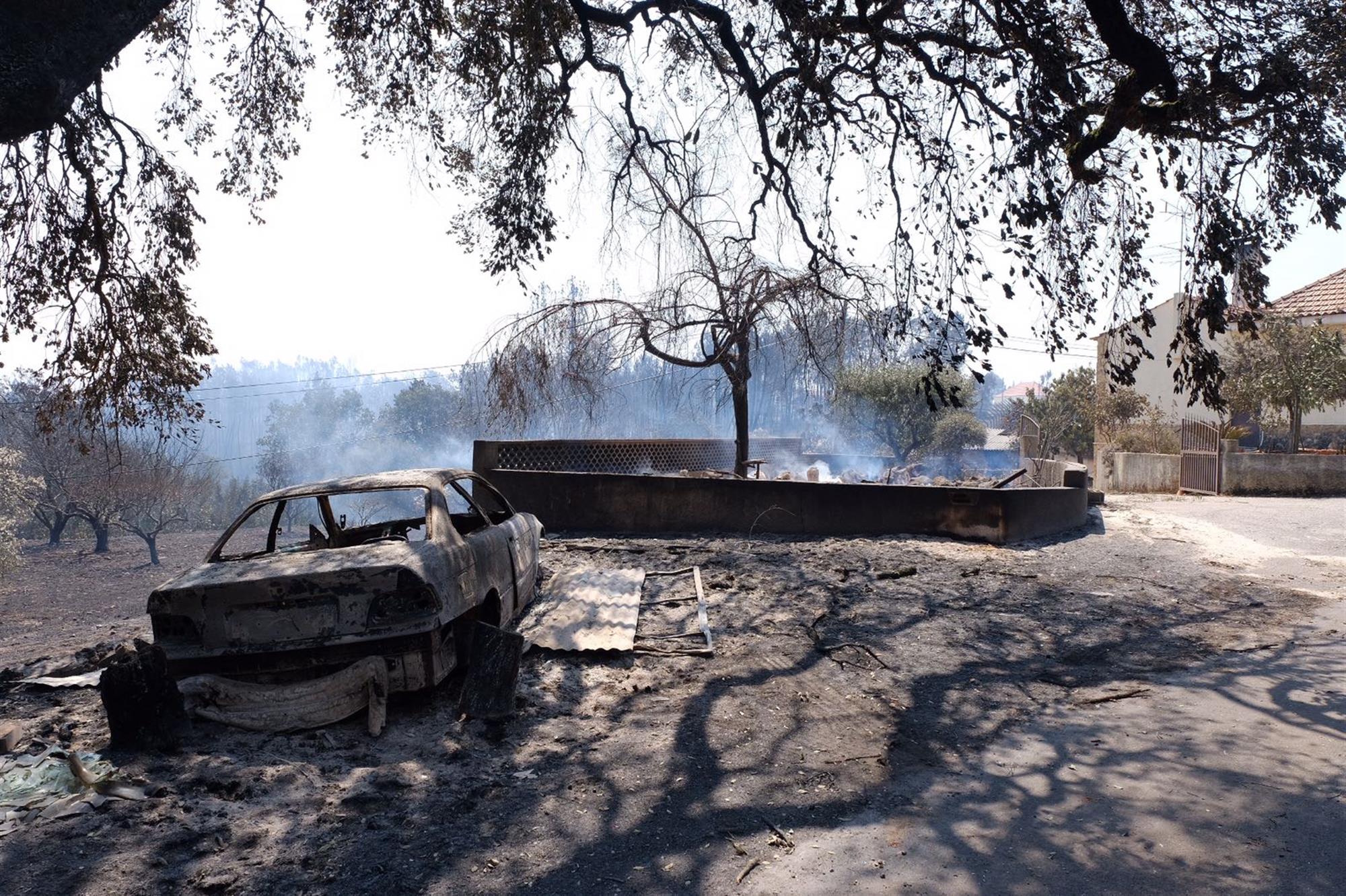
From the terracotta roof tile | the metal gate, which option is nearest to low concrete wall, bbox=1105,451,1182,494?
the metal gate

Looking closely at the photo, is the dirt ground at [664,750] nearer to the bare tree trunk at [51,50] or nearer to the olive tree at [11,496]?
the bare tree trunk at [51,50]

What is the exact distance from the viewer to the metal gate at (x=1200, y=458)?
21344mm

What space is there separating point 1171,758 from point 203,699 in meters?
5.05

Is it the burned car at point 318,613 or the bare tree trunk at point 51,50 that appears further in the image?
the burned car at point 318,613

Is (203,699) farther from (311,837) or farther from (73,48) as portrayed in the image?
(73,48)

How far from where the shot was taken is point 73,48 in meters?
4.96

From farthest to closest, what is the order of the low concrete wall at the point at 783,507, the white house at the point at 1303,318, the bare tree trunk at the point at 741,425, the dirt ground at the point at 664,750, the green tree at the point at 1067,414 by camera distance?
1. the green tree at the point at 1067,414
2. the white house at the point at 1303,318
3. the bare tree trunk at the point at 741,425
4. the low concrete wall at the point at 783,507
5. the dirt ground at the point at 664,750

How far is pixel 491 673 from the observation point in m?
5.41

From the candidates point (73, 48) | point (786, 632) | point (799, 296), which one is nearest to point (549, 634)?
point (786, 632)

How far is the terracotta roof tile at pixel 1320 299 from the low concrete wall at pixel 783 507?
21.4 meters

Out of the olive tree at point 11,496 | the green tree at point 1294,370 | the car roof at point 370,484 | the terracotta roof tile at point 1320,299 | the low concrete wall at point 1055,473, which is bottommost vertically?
the olive tree at point 11,496

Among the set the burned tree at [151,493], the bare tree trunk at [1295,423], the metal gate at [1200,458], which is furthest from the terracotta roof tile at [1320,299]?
the burned tree at [151,493]

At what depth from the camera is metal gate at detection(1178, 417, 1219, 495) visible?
21.3m

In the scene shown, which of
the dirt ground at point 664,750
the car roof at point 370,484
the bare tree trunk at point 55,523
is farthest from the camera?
the bare tree trunk at point 55,523
